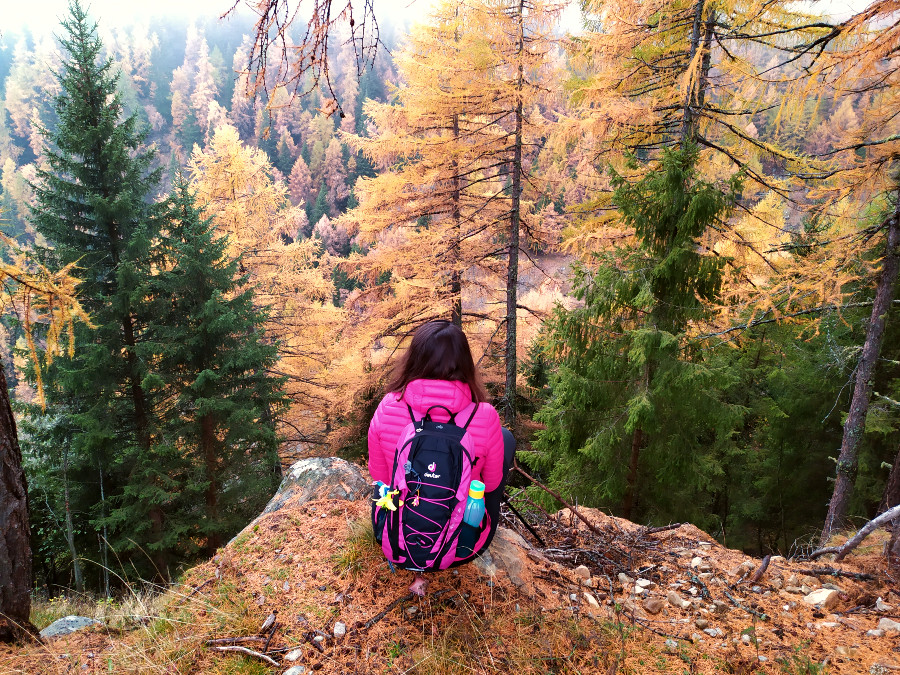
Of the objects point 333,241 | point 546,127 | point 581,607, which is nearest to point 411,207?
point 546,127

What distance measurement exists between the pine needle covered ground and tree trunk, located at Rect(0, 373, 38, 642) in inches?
5.9

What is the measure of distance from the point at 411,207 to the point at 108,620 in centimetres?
894

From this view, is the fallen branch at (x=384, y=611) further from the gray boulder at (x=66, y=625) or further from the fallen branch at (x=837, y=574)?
the fallen branch at (x=837, y=574)

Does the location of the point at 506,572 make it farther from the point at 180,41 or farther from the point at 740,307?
the point at 180,41

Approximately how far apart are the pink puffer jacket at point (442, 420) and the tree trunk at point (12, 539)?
2043 mm

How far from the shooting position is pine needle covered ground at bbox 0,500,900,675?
1997 millimetres

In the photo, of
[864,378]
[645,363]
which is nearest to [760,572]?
[645,363]

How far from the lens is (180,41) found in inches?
3676

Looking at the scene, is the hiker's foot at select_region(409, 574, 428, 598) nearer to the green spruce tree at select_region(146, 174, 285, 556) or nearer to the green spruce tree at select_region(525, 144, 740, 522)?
the green spruce tree at select_region(525, 144, 740, 522)

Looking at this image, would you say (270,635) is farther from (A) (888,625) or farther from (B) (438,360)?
(A) (888,625)

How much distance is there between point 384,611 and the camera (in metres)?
2.22

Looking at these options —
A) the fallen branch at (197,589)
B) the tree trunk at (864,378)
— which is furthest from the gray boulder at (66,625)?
the tree trunk at (864,378)

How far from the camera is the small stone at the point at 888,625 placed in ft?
7.18

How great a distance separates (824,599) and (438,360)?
2.56 metres
